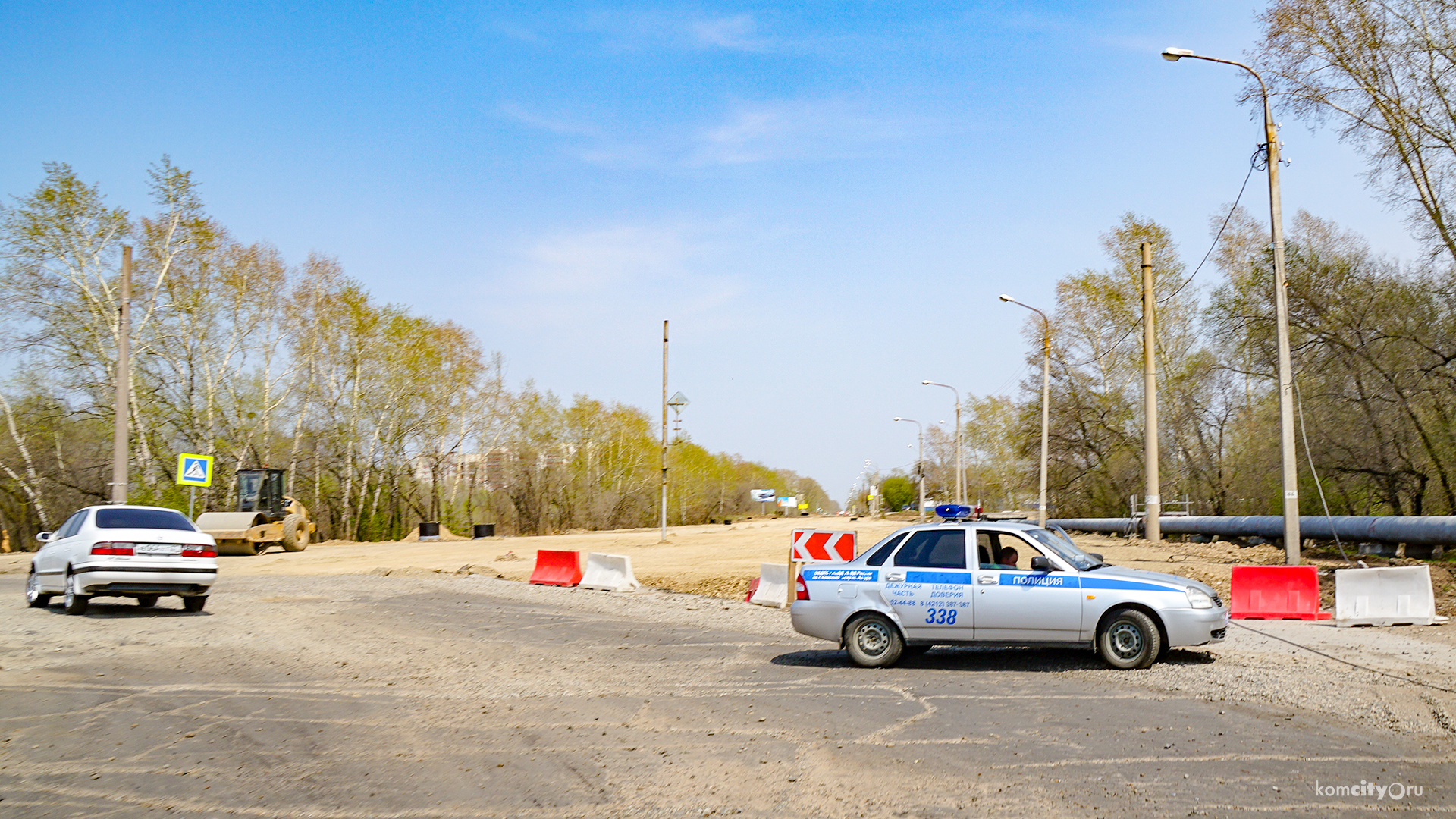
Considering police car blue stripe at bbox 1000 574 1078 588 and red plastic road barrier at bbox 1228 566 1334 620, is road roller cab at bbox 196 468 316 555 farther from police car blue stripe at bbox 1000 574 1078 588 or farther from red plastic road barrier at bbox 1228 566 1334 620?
police car blue stripe at bbox 1000 574 1078 588

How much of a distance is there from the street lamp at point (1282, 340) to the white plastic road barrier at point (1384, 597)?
397 centimetres

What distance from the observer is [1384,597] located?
1507cm

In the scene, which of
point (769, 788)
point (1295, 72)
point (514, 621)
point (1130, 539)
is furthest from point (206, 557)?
point (1130, 539)

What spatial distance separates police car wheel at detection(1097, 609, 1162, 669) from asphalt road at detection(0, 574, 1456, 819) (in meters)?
0.33

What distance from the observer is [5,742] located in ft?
26.9

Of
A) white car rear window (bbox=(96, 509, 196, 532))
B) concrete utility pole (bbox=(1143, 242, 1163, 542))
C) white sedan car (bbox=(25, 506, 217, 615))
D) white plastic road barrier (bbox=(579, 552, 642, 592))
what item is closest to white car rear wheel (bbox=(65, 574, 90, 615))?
white sedan car (bbox=(25, 506, 217, 615))

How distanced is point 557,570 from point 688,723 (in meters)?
17.4

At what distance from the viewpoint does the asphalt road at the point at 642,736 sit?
20.9 ft

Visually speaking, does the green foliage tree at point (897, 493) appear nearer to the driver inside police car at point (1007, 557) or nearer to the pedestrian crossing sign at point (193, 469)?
the pedestrian crossing sign at point (193, 469)

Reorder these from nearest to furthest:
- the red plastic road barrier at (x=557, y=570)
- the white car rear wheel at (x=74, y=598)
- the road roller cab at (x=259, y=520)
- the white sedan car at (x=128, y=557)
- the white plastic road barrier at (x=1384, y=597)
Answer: the white plastic road barrier at (x=1384, y=597)
the white sedan car at (x=128, y=557)
the white car rear wheel at (x=74, y=598)
the red plastic road barrier at (x=557, y=570)
the road roller cab at (x=259, y=520)

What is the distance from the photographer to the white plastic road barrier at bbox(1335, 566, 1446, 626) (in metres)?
14.9

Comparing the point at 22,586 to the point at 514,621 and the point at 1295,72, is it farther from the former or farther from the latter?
the point at 1295,72

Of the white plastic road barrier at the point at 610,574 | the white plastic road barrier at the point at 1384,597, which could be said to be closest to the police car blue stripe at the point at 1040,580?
the white plastic road barrier at the point at 1384,597

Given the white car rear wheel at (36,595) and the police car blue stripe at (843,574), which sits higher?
the police car blue stripe at (843,574)
